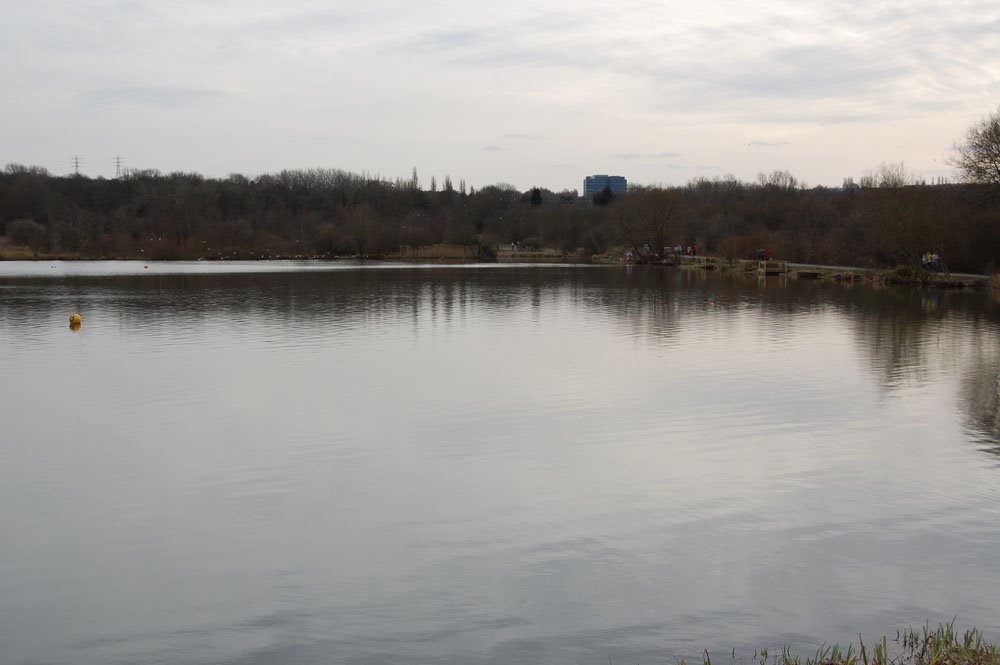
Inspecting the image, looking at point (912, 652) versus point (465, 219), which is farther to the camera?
point (465, 219)

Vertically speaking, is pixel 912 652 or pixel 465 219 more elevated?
pixel 465 219

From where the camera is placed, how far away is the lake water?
6.21 metres

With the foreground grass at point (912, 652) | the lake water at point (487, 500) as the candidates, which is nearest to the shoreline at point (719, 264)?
the lake water at point (487, 500)

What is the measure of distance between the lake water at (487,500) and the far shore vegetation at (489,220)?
24.6 metres

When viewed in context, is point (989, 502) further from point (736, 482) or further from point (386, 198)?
point (386, 198)

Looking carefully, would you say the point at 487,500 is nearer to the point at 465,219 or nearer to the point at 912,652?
the point at 912,652

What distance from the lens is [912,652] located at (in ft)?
18.6

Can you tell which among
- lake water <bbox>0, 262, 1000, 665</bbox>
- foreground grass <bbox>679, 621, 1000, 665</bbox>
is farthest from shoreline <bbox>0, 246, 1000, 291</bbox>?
foreground grass <bbox>679, 621, 1000, 665</bbox>

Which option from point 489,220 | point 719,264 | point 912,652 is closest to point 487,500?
point 912,652

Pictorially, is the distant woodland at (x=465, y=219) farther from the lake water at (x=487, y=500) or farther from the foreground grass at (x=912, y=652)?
the foreground grass at (x=912, y=652)

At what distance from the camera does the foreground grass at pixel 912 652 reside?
5.22m

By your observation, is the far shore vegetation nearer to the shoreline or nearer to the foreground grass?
the shoreline

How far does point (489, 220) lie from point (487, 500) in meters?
113

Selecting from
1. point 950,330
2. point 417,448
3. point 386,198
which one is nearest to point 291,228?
point 386,198
